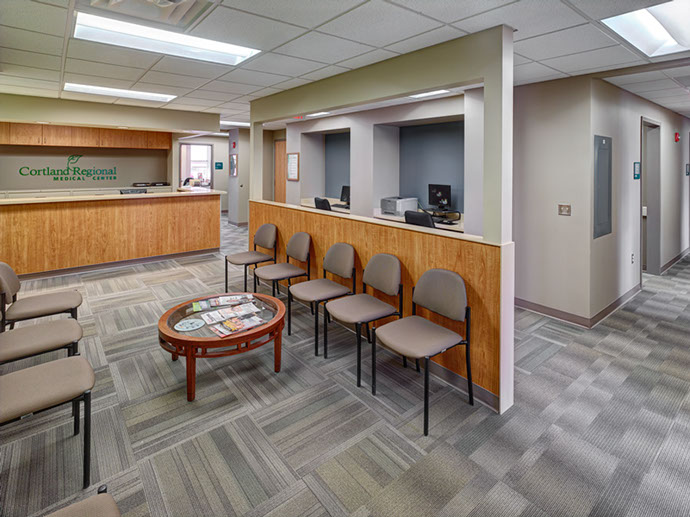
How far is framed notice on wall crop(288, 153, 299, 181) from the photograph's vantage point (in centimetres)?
694

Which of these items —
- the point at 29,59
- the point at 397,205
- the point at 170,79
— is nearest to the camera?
the point at 29,59

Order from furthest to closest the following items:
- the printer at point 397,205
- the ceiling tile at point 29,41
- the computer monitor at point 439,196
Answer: the printer at point 397,205 → the computer monitor at point 439,196 → the ceiling tile at point 29,41

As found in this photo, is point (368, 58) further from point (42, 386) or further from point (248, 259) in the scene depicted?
point (42, 386)

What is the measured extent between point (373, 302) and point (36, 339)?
194 centimetres

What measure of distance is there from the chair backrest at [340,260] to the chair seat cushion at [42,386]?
181 cm

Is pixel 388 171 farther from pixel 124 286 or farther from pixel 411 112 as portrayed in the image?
pixel 124 286

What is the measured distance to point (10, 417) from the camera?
1.46m

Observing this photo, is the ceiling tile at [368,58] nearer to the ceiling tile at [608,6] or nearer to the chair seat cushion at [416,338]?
the ceiling tile at [608,6]

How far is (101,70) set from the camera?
128 inches

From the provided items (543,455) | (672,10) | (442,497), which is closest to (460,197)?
(672,10)

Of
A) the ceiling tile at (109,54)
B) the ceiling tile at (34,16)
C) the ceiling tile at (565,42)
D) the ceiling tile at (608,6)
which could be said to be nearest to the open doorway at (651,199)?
the ceiling tile at (565,42)

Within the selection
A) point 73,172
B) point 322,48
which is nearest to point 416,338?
point 322,48

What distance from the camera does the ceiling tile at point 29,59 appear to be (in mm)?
2746

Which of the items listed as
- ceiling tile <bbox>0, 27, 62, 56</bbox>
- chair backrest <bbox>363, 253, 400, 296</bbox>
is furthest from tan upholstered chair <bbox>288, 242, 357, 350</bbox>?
ceiling tile <bbox>0, 27, 62, 56</bbox>
